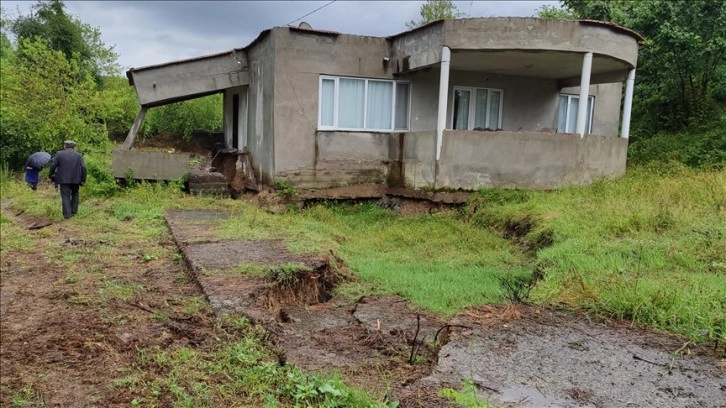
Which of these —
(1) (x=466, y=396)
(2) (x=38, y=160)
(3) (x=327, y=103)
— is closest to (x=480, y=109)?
(3) (x=327, y=103)

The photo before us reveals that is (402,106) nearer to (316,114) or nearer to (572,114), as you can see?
(316,114)

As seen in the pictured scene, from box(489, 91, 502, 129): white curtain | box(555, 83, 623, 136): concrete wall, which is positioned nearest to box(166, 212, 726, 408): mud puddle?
box(489, 91, 502, 129): white curtain

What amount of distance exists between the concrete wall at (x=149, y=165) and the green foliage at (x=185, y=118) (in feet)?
25.7

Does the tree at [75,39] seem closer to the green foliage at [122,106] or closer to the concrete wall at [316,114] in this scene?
the green foliage at [122,106]

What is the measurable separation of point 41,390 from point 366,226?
7.34 m

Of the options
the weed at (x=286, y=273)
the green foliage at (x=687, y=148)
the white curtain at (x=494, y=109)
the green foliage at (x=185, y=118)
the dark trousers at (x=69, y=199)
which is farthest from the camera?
the green foliage at (x=185, y=118)

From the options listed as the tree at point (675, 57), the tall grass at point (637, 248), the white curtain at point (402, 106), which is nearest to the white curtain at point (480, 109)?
the white curtain at point (402, 106)

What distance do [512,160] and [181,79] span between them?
8.34 meters

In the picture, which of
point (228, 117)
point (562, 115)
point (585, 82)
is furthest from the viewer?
point (228, 117)

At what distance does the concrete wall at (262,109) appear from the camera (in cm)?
1159

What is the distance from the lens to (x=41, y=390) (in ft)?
12.5

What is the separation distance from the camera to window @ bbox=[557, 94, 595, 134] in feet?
48.8

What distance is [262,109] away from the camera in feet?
40.7

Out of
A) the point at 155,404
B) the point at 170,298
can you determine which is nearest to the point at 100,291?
the point at 170,298
